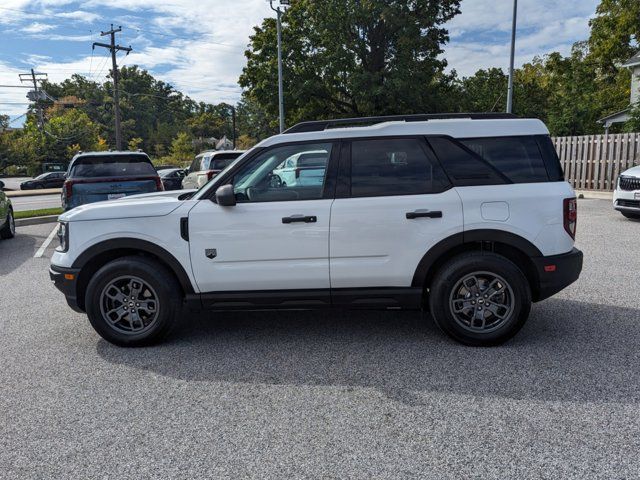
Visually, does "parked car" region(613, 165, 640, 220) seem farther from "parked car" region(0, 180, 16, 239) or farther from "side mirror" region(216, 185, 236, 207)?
"parked car" region(0, 180, 16, 239)

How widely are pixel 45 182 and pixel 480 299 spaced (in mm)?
41185

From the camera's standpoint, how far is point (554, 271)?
424 centimetres

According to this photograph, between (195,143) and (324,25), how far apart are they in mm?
56673

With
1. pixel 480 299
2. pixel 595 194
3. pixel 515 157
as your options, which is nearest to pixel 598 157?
pixel 595 194

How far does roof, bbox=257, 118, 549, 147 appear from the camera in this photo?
4.30 m

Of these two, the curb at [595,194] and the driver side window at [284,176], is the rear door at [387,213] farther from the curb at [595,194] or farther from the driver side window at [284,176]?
the curb at [595,194]

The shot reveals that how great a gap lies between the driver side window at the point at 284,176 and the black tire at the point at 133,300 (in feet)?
3.18

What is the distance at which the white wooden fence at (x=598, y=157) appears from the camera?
16094mm

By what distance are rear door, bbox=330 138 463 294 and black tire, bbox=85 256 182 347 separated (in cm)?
142

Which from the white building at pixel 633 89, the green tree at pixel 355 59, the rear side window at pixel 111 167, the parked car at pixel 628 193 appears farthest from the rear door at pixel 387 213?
the white building at pixel 633 89

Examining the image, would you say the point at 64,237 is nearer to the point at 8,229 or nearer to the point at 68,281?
the point at 68,281

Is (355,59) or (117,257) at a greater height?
(355,59)

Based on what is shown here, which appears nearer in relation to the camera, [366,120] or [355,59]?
[366,120]

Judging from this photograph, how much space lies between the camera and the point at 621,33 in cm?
3866
